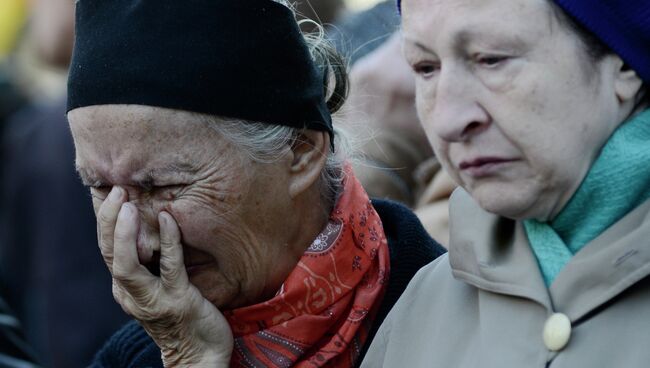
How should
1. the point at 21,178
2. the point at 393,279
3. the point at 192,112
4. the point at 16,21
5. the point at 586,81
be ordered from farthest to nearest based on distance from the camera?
the point at 16,21 < the point at 21,178 < the point at 393,279 < the point at 192,112 < the point at 586,81

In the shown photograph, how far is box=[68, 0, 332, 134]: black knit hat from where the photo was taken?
343 cm

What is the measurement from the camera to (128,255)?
3.50m

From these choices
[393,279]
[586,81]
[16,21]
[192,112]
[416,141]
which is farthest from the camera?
[16,21]

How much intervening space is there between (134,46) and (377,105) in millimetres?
2174

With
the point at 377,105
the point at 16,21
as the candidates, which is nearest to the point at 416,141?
the point at 377,105

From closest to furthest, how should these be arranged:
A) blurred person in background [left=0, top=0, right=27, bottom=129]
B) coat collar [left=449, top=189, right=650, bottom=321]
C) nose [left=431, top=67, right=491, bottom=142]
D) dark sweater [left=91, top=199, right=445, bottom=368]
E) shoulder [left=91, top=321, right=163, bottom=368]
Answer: coat collar [left=449, top=189, right=650, bottom=321] < nose [left=431, top=67, right=491, bottom=142] < dark sweater [left=91, top=199, right=445, bottom=368] < shoulder [left=91, top=321, right=163, bottom=368] < blurred person in background [left=0, top=0, right=27, bottom=129]

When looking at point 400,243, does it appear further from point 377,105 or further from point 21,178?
point 21,178

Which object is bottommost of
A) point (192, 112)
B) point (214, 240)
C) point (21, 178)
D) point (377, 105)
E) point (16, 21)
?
point (16, 21)

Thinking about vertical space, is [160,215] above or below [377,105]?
above

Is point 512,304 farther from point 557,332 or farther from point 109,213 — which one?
point 109,213

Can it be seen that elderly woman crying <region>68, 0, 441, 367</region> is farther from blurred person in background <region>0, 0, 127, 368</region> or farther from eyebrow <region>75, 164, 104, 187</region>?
blurred person in background <region>0, 0, 127, 368</region>

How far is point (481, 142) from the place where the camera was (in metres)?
2.71

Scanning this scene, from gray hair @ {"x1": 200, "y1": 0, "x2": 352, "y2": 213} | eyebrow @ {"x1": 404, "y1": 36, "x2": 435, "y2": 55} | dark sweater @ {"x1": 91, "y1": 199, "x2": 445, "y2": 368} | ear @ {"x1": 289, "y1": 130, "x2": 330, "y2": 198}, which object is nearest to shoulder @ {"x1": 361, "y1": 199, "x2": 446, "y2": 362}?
dark sweater @ {"x1": 91, "y1": 199, "x2": 445, "y2": 368}

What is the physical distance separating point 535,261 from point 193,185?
1068 millimetres
